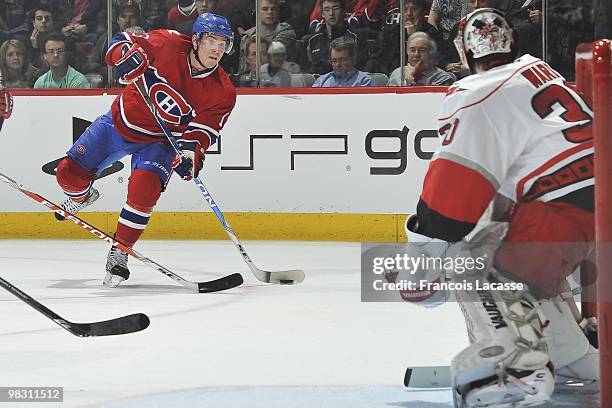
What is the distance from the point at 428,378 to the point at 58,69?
14.4ft

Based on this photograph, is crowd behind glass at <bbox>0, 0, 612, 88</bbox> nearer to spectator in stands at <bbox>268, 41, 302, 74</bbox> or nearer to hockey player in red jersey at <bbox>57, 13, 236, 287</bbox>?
spectator in stands at <bbox>268, 41, 302, 74</bbox>

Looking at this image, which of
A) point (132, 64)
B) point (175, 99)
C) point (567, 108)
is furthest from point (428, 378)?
point (175, 99)

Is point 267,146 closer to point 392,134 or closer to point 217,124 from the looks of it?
point 392,134

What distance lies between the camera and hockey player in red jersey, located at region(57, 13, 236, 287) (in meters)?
4.59

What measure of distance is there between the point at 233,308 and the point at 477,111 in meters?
1.99

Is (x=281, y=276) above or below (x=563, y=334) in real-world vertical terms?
below

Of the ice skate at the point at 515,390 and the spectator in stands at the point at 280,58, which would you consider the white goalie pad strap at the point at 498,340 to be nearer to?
the ice skate at the point at 515,390

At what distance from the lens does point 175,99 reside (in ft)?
15.8

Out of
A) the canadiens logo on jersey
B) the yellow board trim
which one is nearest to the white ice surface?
the canadiens logo on jersey

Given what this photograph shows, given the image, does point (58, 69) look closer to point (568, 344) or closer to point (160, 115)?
point (160, 115)

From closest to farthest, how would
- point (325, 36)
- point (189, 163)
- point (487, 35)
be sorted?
point (487, 35), point (189, 163), point (325, 36)

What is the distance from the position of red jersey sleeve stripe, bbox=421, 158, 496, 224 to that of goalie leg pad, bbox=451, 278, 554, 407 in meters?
0.18

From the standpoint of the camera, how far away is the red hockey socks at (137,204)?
180 inches

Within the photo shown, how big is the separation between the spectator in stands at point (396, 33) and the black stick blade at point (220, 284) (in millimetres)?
2025
